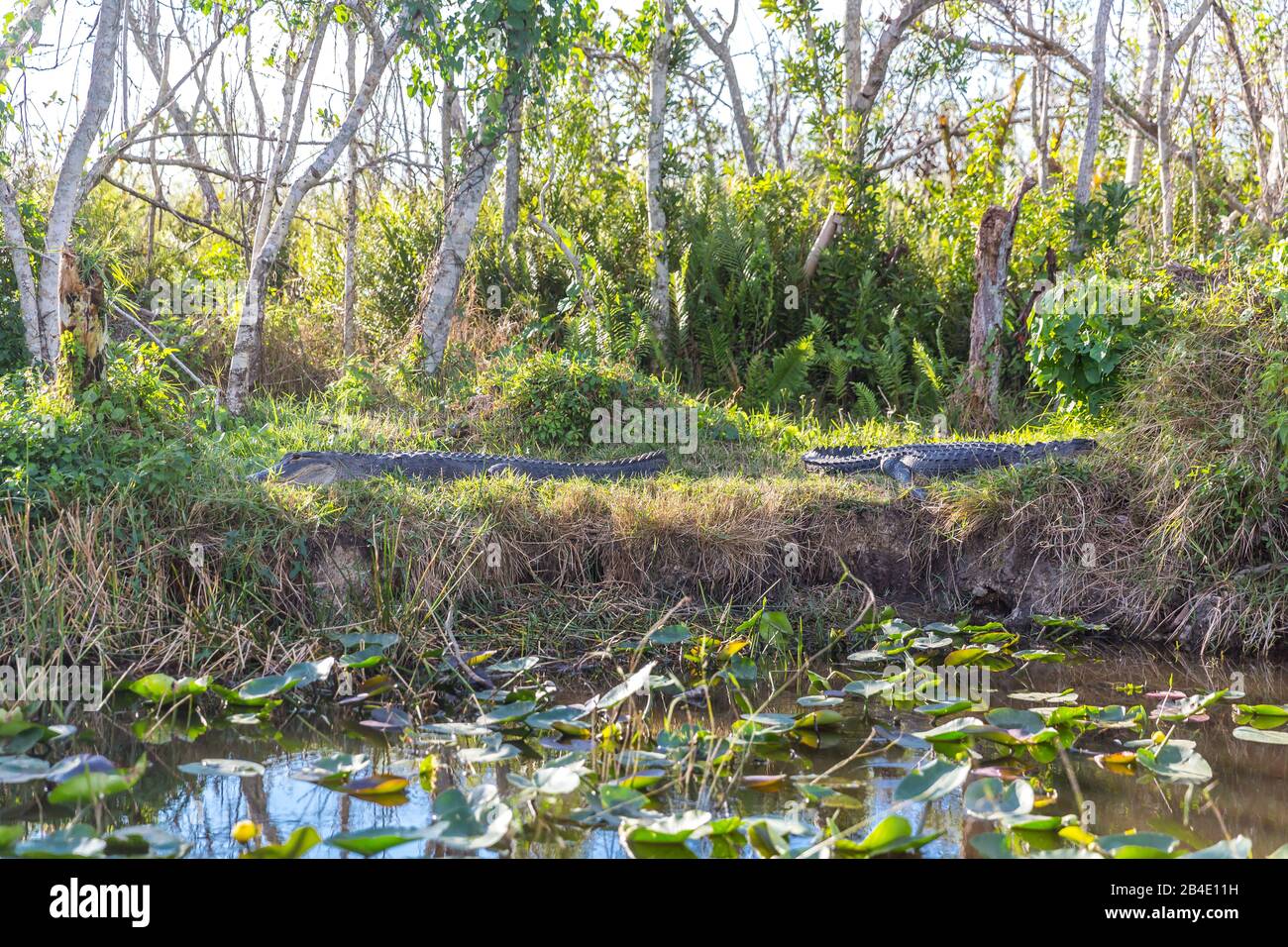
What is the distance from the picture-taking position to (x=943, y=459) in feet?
19.9

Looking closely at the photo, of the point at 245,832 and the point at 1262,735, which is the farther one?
the point at 1262,735

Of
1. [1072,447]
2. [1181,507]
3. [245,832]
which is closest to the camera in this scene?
[245,832]

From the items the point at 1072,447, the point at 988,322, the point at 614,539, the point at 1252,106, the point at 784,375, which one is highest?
the point at 1252,106

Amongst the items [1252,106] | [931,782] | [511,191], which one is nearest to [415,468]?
[931,782]

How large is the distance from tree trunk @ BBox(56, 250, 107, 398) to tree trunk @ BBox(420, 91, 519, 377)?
11.0 feet

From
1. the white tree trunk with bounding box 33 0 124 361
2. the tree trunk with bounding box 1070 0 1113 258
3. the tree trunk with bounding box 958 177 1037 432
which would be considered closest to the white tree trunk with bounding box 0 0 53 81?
the white tree trunk with bounding box 33 0 124 361

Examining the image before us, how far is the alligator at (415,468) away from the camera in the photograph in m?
5.64

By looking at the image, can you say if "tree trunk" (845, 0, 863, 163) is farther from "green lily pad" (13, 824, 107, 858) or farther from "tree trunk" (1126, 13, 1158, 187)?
"green lily pad" (13, 824, 107, 858)

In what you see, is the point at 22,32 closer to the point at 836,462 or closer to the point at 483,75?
the point at 483,75

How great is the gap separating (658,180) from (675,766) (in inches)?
258

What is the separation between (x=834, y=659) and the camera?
508 cm

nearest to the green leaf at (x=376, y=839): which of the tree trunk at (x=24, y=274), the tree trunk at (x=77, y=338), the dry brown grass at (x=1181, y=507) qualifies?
the tree trunk at (x=77, y=338)

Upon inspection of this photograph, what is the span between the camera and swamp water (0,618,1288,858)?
2951 mm
